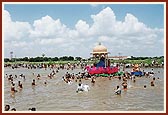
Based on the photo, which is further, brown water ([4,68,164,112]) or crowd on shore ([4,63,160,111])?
crowd on shore ([4,63,160,111])

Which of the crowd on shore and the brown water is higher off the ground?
the crowd on shore

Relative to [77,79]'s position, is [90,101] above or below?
below

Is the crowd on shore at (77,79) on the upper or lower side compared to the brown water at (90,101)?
upper

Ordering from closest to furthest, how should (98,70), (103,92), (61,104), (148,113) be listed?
(148,113), (61,104), (103,92), (98,70)

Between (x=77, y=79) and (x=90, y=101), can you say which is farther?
(x=77, y=79)

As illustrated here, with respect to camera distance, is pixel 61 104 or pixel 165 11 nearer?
pixel 165 11

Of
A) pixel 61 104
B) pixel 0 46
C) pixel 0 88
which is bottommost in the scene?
pixel 61 104

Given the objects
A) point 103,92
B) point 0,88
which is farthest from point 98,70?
point 0,88

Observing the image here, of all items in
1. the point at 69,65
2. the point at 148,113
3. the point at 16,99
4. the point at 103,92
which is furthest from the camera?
the point at 69,65

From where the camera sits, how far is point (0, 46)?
8078 mm

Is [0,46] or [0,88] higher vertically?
[0,46]

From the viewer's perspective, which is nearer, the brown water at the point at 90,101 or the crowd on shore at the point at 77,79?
the brown water at the point at 90,101

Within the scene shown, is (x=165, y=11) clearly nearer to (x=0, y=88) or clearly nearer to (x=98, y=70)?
(x=0, y=88)

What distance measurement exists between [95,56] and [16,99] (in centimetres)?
938
